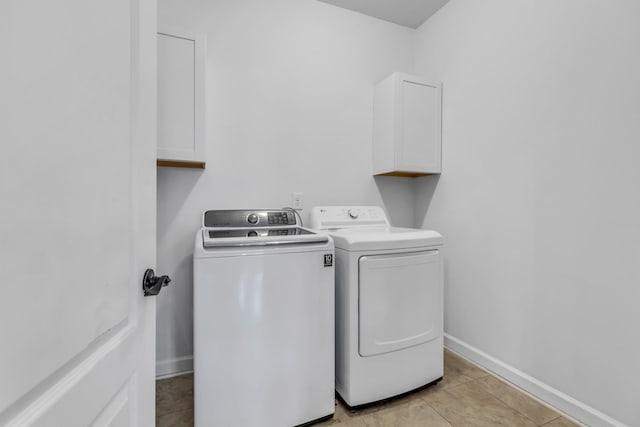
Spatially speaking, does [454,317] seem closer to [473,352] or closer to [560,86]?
[473,352]

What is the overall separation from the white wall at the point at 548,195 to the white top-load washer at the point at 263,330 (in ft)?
3.81

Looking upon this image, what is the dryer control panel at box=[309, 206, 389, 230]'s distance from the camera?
2.03 metres

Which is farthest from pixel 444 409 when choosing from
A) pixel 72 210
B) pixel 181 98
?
pixel 181 98

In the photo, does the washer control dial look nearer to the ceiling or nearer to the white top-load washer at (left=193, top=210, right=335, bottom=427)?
the white top-load washer at (left=193, top=210, right=335, bottom=427)

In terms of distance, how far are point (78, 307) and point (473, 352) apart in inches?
88.4

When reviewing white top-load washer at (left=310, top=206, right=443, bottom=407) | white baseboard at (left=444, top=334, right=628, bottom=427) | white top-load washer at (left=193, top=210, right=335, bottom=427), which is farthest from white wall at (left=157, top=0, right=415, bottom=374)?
white baseboard at (left=444, top=334, right=628, bottom=427)

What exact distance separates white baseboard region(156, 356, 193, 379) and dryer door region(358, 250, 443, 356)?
1.21 meters

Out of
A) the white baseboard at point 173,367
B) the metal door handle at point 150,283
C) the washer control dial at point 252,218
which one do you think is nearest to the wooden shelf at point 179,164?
the washer control dial at point 252,218

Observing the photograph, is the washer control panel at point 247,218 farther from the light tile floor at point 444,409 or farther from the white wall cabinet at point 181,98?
the light tile floor at point 444,409

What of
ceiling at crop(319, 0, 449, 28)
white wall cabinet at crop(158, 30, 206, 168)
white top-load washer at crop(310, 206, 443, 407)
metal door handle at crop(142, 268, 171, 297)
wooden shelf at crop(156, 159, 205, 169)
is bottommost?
white top-load washer at crop(310, 206, 443, 407)

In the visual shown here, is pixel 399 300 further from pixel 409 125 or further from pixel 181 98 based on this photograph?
pixel 181 98

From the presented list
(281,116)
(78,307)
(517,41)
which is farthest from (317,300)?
(517,41)

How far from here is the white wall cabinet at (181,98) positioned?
Result: 157 cm

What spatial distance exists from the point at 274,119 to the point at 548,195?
178cm
